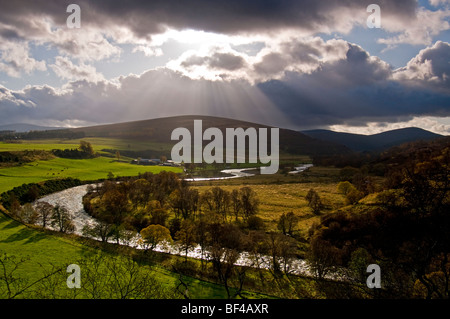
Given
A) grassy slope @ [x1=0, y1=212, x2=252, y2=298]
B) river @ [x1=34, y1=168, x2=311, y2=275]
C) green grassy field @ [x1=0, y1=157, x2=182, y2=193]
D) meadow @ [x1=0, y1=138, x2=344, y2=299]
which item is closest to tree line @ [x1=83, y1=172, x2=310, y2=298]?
river @ [x1=34, y1=168, x2=311, y2=275]

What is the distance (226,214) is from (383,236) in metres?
41.3

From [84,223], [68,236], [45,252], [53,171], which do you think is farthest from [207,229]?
[53,171]

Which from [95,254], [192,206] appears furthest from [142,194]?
[95,254]

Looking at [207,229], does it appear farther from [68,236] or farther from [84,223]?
[84,223]

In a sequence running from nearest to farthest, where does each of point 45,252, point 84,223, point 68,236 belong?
point 45,252 < point 68,236 < point 84,223

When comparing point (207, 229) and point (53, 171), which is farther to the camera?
point (53, 171)

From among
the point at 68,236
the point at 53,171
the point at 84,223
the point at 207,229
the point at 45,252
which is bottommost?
the point at 84,223

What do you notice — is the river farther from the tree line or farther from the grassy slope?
the grassy slope

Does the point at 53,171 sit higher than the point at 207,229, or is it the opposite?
the point at 53,171

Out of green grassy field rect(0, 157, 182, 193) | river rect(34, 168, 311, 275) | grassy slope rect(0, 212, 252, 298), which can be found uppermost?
green grassy field rect(0, 157, 182, 193)

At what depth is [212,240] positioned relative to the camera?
165 feet

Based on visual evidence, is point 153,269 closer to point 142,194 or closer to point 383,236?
point 383,236

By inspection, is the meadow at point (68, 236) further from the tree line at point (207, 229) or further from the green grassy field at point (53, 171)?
the tree line at point (207, 229)

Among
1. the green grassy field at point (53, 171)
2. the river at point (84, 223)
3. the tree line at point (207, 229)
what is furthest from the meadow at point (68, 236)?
the river at point (84, 223)
